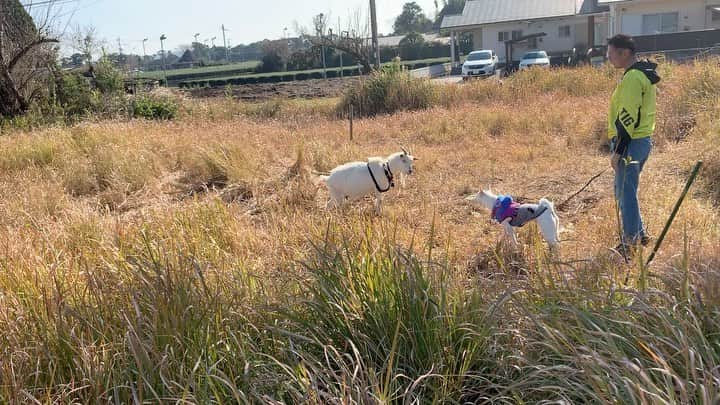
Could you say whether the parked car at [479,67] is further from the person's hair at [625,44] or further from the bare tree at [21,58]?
the person's hair at [625,44]

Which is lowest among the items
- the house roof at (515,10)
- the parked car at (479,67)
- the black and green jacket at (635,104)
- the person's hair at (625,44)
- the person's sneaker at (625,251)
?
the person's sneaker at (625,251)

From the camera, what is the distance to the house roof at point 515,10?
38750 millimetres

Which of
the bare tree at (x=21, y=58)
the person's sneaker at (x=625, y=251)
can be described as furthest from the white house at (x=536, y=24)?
the person's sneaker at (x=625, y=251)

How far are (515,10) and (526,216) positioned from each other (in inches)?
1611

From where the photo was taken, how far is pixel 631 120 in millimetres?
4262

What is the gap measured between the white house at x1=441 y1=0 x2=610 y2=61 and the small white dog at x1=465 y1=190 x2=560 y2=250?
36.2 meters

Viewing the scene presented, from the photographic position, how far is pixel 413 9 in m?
106

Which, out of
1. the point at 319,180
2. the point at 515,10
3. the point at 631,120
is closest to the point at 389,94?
the point at 319,180

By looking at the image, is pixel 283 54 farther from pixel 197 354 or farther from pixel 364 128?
pixel 197 354

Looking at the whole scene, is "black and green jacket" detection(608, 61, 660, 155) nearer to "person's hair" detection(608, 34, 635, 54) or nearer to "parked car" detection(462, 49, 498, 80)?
"person's hair" detection(608, 34, 635, 54)

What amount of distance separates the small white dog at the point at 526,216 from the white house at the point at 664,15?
2901cm

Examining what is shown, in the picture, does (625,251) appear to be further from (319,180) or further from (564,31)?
(564,31)

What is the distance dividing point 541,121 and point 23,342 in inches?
389

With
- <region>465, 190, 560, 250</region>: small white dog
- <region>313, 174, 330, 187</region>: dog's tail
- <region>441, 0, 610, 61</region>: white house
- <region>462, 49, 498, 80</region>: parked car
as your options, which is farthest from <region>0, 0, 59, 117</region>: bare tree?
<region>441, 0, 610, 61</region>: white house
